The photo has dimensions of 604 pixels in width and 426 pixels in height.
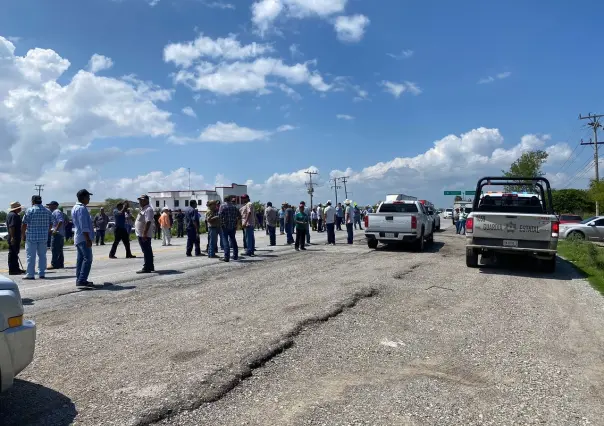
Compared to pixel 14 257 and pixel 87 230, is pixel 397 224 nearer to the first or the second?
pixel 87 230

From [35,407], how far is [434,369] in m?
3.56

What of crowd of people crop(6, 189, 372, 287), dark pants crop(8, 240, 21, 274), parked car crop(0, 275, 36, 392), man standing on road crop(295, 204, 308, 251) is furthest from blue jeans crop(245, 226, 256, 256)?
parked car crop(0, 275, 36, 392)

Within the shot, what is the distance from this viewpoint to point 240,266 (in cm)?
1200

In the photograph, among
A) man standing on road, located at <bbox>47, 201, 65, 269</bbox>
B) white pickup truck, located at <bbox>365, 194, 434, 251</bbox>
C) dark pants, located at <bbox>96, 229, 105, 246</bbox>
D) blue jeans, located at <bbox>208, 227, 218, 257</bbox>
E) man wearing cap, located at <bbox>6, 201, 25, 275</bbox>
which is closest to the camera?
man wearing cap, located at <bbox>6, 201, 25, 275</bbox>

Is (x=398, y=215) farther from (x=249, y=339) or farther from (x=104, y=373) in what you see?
(x=104, y=373)

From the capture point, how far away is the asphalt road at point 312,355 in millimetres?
3703

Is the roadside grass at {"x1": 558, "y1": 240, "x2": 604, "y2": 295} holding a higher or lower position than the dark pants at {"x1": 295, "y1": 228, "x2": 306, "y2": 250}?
lower

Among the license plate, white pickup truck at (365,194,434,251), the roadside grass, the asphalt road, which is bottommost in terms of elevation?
the roadside grass

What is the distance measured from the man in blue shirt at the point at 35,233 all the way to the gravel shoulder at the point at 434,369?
24.4 feet

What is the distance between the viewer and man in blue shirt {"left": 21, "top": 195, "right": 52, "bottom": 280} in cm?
1032

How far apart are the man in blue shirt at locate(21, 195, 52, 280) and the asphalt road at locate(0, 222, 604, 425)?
1545mm

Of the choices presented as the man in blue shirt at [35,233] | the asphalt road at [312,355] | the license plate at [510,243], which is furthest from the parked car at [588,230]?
the man in blue shirt at [35,233]

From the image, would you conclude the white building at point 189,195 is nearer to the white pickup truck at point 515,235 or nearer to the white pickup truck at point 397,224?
the white pickup truck at point 397,224

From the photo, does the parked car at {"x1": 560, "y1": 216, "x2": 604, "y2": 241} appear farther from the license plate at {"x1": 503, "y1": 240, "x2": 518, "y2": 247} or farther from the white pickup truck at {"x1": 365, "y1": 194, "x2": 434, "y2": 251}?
the license plate at {"x1": 503, "y1": 240, "x2": 518, "y2": 247}
